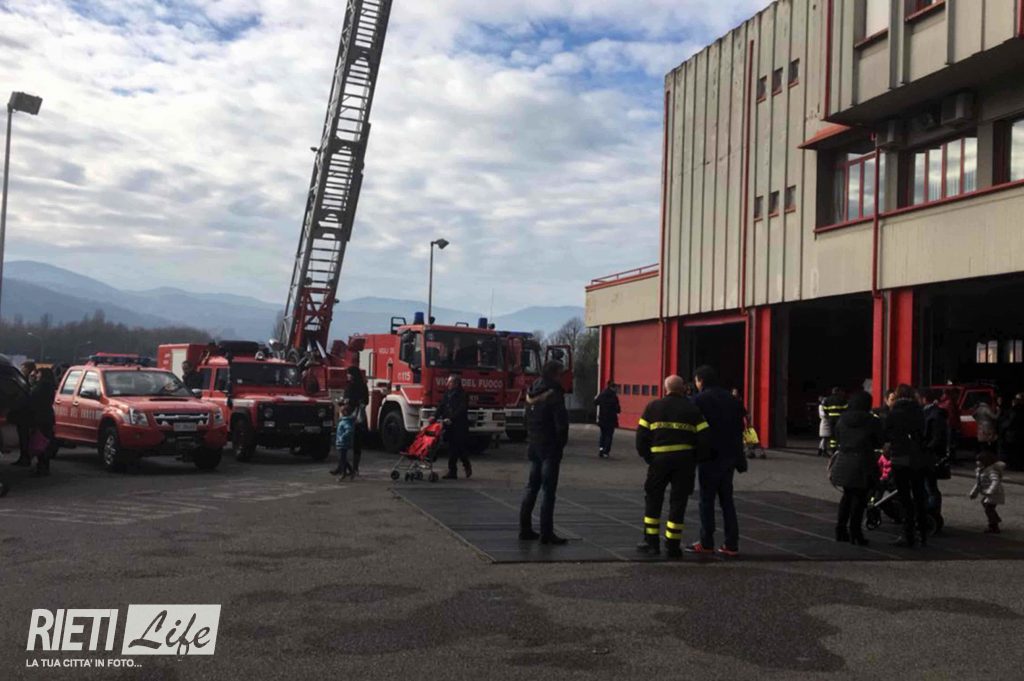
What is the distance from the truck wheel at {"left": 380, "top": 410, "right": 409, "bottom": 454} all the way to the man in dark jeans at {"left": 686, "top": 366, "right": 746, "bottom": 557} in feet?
39.5

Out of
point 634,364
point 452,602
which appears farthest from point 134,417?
point 634,364

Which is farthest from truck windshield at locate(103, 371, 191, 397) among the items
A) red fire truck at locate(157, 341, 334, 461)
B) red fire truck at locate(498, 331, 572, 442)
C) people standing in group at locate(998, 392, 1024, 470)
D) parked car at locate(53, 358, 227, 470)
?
people standing in group at locate(998, 392, 1024, 470)

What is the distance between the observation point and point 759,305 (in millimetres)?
27406

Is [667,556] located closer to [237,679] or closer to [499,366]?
[237,679]

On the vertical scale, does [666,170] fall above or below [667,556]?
above

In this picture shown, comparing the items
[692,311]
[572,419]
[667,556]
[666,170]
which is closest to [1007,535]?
[667,556]

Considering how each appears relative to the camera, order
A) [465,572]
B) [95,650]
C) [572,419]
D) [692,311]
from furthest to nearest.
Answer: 1. [572,419]
2. [692,311]
3. [465,572]
4. [95,650]

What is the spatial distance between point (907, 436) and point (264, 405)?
40.5 ft

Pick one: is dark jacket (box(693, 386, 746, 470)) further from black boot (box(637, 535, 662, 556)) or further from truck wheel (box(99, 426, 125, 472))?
truck wheel (box(99, 426, 125, 472))

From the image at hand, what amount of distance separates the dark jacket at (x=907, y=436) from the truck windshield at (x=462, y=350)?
11685mm

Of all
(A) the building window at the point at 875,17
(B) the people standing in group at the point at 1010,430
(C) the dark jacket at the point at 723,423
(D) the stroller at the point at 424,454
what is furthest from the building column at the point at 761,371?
(C) the dark jacket at the point at 723,423

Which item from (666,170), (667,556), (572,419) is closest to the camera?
(667,556)

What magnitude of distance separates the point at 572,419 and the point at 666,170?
13.8 meters

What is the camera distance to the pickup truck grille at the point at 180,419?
16.5 meters
